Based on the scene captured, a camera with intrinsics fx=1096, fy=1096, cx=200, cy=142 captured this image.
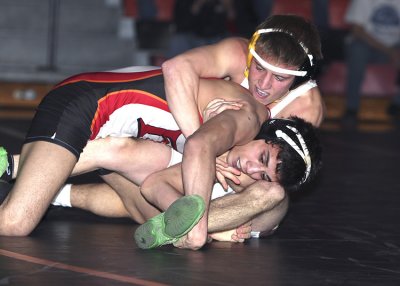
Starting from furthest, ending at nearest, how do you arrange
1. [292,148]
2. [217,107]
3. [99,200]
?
[99,200] < [217,107] < [292,148]

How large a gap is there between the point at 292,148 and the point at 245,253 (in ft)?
1.37

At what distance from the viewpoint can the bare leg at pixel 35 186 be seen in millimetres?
4051

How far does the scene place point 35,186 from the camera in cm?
406

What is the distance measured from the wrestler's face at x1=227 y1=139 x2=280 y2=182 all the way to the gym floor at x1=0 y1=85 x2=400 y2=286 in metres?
0.29

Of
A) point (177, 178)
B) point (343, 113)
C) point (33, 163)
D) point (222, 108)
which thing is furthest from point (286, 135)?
point (343, 113)

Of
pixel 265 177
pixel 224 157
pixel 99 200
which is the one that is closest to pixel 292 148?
pixel 265 177

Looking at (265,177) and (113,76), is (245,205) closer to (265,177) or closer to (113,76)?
(265,177)

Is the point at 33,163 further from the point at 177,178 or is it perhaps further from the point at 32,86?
the point at 32,86

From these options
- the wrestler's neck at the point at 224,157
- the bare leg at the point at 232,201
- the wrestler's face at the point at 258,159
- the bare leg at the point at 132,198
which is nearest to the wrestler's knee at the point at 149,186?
the bare leg at the point at 232,201

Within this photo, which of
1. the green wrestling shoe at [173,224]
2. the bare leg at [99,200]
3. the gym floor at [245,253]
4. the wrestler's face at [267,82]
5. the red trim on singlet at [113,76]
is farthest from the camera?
the bare leg at [99,200]

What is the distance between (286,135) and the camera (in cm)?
398

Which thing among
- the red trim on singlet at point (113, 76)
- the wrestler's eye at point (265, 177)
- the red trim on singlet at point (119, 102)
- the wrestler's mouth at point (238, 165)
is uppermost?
the red trim on singlet at point (113, 76)

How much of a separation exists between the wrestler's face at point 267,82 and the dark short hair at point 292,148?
18 centimetres

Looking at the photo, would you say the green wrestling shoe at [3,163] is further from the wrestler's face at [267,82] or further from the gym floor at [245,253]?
the wrestler's face at [267,82]
